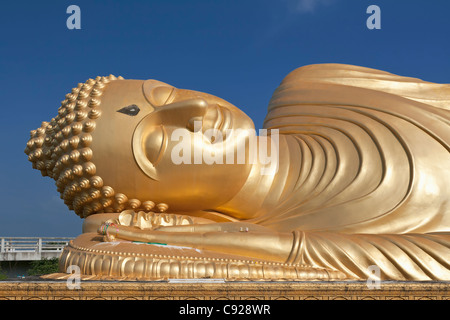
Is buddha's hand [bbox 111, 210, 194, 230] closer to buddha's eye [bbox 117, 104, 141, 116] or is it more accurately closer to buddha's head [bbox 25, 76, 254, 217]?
buddha's head [bbox 25, 76, 254, 217]

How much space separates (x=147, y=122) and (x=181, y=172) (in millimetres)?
464

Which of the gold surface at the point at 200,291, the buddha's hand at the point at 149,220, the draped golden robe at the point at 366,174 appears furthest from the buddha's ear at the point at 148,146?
the gold surface at the point at 200,291

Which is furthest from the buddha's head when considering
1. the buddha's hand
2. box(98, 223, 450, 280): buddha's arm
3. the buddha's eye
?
box(98, 223, 450, 280): buddha's arm

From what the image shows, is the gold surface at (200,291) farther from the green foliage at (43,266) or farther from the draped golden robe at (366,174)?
the green foliage at (43,266)

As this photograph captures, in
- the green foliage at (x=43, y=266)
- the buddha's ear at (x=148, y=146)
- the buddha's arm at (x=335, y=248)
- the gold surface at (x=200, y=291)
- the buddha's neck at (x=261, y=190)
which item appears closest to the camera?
the gold surface at (x=200, y=291)

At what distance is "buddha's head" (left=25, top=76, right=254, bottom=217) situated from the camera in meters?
3.53

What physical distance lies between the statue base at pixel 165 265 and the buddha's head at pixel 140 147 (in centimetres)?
67

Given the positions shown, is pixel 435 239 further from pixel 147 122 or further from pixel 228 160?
pixel 147 122

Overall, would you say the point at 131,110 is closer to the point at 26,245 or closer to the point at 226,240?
the point at 226,240

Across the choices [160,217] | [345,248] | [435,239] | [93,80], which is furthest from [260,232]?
[93,80]

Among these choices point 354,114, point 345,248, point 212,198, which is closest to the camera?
point 345,248

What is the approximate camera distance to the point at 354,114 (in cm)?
404

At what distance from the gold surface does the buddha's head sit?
1440 millimetres

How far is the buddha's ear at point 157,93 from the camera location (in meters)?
3.64
